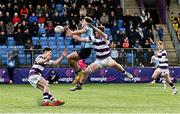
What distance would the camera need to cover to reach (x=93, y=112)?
50.8 ft

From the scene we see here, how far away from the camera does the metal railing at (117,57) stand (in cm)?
3219

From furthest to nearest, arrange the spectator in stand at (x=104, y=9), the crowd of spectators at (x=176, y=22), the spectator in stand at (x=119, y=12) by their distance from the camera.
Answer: the crowd of spectators at (x=176, y=22)
the spectator in stand at (x=119, y=12)
the spectator in stand at (x=104, y=9)

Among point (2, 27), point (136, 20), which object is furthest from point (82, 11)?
point (2, 27)

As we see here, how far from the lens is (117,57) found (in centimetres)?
3262

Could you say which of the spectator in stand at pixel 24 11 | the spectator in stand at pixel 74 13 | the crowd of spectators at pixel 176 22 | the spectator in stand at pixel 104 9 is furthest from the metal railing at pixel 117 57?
the crowd of spectators at pixel 176 22

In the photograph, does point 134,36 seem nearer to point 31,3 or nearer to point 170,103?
point 31,3

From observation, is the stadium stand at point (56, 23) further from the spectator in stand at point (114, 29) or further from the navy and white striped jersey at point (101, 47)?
the navy and white striped jersey at point (101, 47)

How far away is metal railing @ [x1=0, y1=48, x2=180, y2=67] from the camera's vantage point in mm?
32188

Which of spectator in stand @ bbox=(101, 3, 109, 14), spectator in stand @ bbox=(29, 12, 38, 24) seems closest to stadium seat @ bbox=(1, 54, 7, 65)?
spectator in stand @ bbox=(29, 12, 38, 24)

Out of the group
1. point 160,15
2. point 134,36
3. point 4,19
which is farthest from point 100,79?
point 160,15

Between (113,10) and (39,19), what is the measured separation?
536 cm

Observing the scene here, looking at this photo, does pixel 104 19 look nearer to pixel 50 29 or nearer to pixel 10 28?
pixel 50 29

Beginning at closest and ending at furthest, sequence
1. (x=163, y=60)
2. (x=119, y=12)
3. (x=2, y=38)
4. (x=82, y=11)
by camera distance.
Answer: (x=163, y=60), (x=2, y=38), (x=82, y=11), (x=119, y=12)

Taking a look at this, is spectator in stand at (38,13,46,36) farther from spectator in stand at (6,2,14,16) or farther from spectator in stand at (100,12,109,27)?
spectator in stand at (100,12,109,27)
